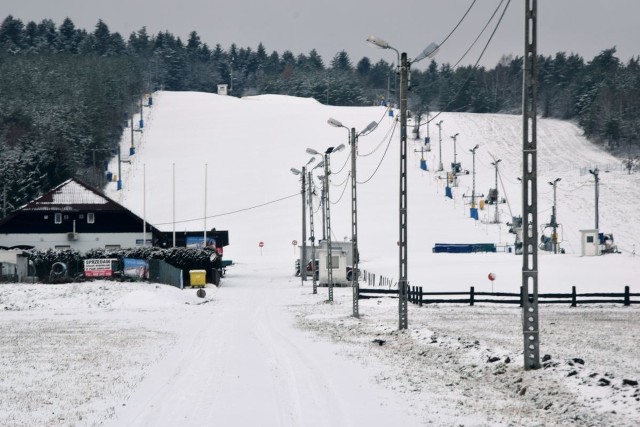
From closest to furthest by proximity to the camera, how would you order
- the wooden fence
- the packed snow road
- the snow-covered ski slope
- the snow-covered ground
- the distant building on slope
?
the packed snow road
the snow-covered ground
the wooden fence
the snow-covered ski slope
the distant building on slope

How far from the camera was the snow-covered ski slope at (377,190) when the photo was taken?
74312mm

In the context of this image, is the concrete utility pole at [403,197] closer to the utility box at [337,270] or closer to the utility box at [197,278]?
the utility box at [197,278]

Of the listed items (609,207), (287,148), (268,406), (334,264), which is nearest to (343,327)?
(268,406)

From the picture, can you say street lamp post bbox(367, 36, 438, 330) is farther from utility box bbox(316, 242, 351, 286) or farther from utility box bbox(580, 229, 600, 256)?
utility box bbox(580, 229, 600, 256)

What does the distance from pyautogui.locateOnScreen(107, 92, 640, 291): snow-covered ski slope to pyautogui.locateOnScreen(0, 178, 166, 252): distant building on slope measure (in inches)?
444

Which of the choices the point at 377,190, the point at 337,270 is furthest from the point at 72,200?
the point at 377,190

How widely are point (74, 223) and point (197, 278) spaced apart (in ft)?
68.9

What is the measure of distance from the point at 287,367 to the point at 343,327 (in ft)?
37.8

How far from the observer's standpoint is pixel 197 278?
197ft

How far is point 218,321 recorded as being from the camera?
35188 mm

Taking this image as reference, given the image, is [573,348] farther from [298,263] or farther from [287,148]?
[287,148]

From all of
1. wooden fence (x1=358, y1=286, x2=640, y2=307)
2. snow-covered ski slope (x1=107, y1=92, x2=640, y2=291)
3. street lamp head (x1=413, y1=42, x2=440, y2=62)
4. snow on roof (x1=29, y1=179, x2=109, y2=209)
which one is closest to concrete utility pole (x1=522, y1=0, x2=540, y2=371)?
street lamp head (x1=413, y1=42, x2=440, y2=62)

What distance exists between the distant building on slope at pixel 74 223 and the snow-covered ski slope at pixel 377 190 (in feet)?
37.0

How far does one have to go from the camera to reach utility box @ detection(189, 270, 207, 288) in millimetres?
59781
